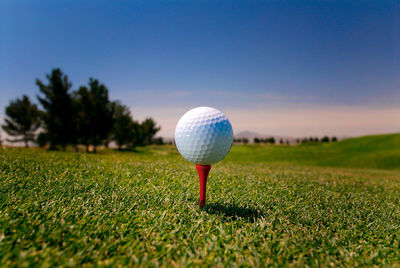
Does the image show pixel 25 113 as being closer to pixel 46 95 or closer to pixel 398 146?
pixel 46 95

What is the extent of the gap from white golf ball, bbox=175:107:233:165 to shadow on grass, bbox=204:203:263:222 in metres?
0.69

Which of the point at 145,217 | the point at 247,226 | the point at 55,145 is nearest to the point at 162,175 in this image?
the point at 145,217

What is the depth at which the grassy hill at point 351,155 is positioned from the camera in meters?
20.9

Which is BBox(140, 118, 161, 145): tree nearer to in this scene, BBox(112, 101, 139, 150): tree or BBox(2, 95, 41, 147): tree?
BBox(112, 101, 139, 150): tree

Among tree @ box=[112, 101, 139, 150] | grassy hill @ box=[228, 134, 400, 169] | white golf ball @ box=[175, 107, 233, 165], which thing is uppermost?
tree @ box=[112, 101, 139, 150]

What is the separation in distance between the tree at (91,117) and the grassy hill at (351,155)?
13988 millimetres

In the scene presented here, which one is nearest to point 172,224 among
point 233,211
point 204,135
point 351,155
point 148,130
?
point 233,211

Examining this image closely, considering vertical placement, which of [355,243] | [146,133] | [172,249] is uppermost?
[146,133]

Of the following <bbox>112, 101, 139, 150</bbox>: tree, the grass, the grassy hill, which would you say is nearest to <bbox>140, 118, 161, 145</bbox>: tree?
<bbox>112, 101, 139, 150</bbox>: tree

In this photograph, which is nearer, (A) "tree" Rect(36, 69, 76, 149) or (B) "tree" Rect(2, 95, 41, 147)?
(A) "tree" Rect(36, 69, 76, 149)

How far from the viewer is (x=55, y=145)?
24906mm

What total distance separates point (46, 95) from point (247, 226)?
27.9m

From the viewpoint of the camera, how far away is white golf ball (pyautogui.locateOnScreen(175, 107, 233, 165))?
342 centimetres

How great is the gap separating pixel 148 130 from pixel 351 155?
30977 millimetres
